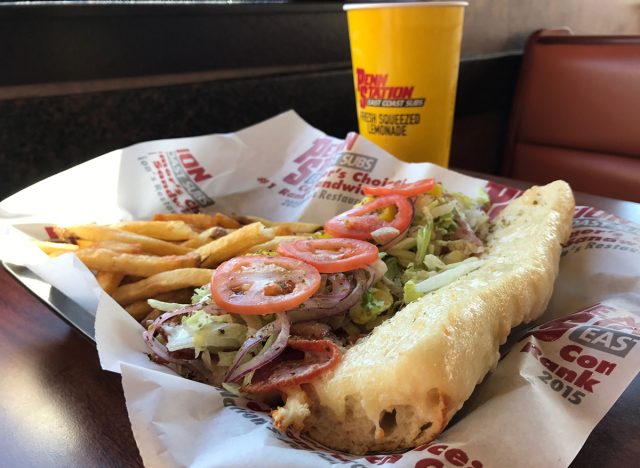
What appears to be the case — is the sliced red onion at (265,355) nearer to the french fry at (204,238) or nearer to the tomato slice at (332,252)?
the tomato slice at (332,252)

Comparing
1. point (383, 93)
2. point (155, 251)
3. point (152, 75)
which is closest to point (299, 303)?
point (155, 251)

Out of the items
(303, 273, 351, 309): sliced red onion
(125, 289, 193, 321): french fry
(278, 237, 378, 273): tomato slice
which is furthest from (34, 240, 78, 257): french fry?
(303, 273, 351, 309): sliced red onion

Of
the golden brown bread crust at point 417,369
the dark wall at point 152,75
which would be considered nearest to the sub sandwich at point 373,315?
the golden brown bread crust at point 417,369

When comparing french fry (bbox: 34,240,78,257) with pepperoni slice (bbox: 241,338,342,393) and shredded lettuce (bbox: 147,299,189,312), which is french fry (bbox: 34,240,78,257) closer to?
shredded lettuce (bbox: 147,299,189,312)

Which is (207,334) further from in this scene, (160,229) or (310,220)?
(310,220)

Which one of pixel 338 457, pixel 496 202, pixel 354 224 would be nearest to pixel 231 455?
pixel 338 457

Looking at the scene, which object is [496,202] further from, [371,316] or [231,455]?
[231,455]
